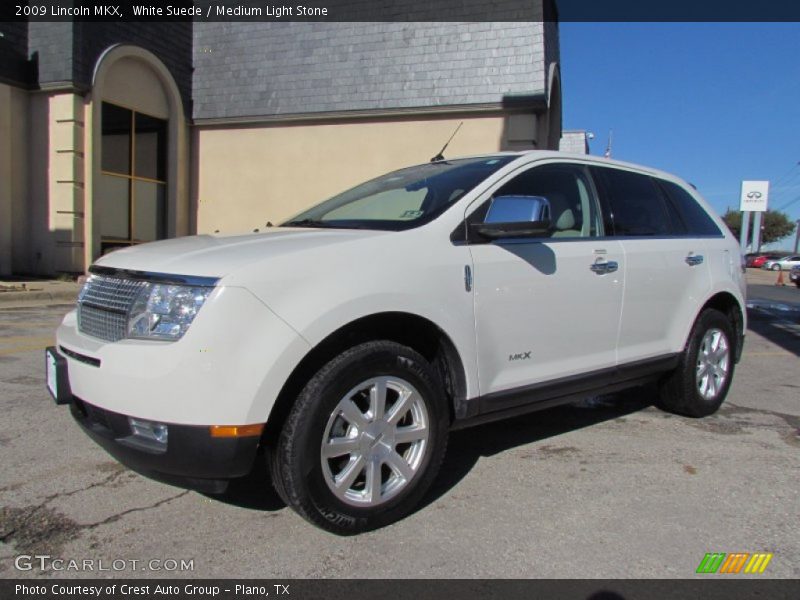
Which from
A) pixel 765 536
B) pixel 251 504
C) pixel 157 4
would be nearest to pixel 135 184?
pixel 157 4

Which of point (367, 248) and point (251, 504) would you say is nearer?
point (367, 248)

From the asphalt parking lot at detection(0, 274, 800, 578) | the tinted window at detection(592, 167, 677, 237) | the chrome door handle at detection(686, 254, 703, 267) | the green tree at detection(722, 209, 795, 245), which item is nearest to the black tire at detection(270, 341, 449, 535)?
the asphalt parking lot at detection(0, 274, 800, 578)

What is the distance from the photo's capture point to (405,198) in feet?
12.1

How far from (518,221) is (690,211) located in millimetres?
2399

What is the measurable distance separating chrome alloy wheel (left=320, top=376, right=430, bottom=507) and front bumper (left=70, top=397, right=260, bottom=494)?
1.18ft

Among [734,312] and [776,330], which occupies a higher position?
[734,312]

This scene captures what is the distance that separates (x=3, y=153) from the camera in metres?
12.9

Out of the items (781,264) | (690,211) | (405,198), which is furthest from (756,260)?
(405,198)

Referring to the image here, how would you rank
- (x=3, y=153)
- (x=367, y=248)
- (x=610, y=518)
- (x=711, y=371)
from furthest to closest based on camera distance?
(x=3, y=153), (x=711, y=371), (x=610, y=518), (x=367, y=248)

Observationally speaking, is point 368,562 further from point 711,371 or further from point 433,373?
point 711,371

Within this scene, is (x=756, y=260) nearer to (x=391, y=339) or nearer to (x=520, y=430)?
(x=520, y=430)
